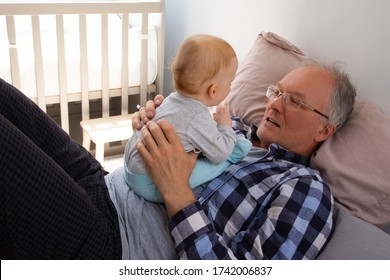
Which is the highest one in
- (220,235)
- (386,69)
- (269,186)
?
(386,69)

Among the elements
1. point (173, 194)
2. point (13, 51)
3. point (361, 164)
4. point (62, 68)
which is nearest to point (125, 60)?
point (62, 68)

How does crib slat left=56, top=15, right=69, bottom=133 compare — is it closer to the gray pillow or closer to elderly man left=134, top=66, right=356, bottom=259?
elderly man left=134, top=66, right=356, bottom=259

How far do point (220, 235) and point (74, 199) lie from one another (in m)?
0.41

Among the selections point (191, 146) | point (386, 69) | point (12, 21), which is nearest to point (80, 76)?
point (12, 21)

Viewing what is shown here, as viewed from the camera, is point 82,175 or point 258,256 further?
point 82,175

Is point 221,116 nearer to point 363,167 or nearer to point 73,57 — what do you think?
point 363,167

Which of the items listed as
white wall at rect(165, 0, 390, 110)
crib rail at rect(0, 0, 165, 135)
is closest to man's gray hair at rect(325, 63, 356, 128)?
white wall at rect(165, 0, 390, 110)

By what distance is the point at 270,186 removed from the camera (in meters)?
1.18

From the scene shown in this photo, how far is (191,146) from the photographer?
1150 millimetres

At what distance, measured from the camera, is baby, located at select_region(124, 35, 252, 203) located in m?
1.09

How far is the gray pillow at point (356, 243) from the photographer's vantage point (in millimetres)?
1038

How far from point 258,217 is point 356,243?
0.85 ft

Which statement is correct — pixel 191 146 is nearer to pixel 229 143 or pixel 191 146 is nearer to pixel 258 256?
pixel 229 143

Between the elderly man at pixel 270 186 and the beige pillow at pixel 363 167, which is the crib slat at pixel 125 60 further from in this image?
the beige pillow at pixel 363 167
